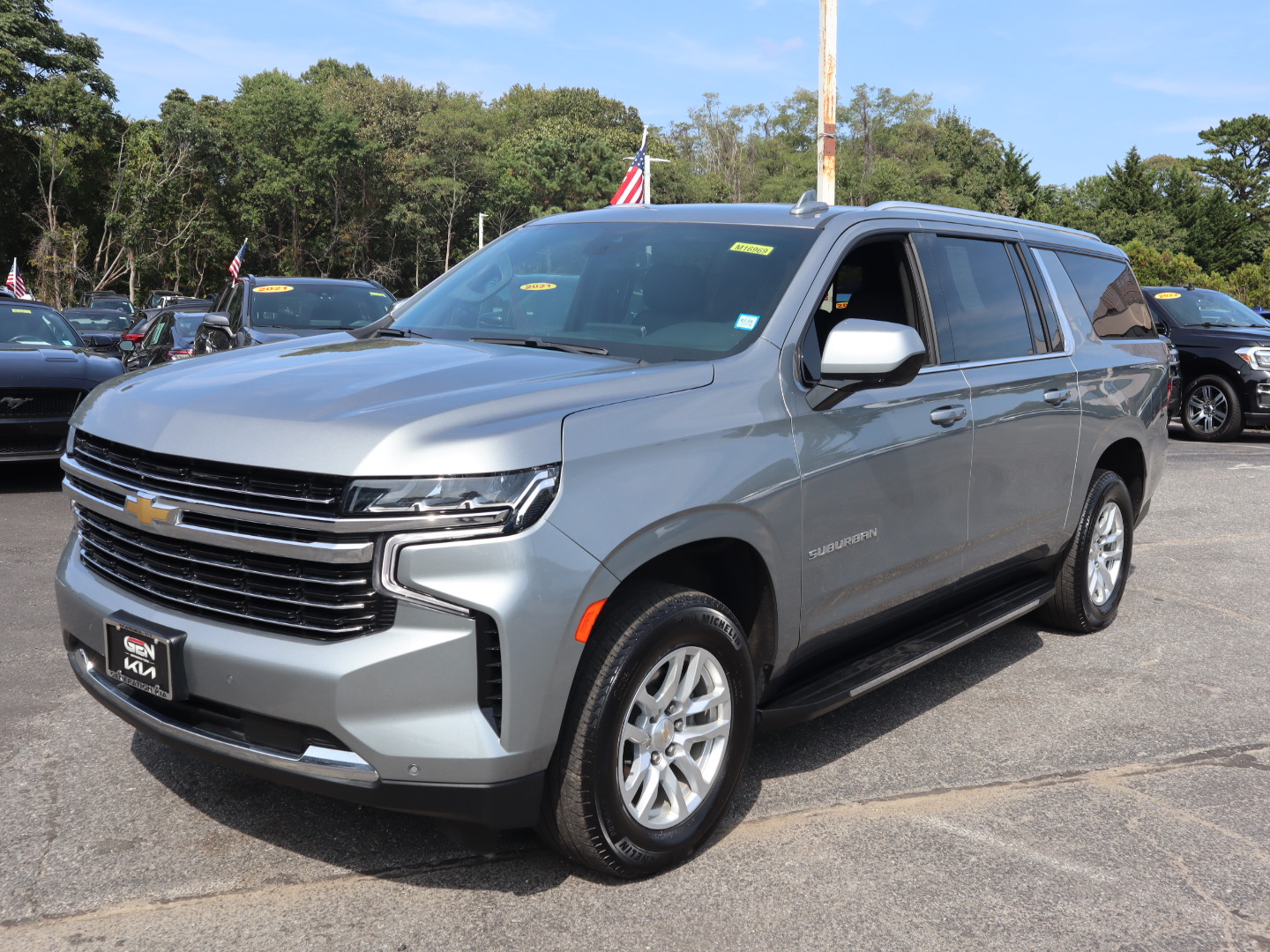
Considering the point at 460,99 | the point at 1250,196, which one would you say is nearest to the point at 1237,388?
the point at 1250,196

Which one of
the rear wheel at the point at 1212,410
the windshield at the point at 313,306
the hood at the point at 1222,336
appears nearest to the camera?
the windshield at the point at 313,306

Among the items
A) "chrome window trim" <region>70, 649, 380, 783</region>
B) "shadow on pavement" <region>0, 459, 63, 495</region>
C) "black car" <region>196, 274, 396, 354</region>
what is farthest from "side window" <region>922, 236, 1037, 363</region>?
"shadow on pavement" <region>0, 459, 63, 495</region>

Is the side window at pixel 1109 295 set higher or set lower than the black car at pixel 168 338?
higher

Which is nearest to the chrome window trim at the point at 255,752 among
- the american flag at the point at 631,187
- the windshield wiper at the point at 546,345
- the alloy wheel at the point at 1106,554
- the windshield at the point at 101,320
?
the windshield wiper at the point at 546,345

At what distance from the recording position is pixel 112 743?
416 centimetres

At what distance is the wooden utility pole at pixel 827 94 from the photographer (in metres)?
13.9

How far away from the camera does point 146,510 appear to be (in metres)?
3.03

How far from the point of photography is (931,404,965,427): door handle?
4.31m

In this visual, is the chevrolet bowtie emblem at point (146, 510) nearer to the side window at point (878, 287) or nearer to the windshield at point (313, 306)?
the side window at point (878, 287)

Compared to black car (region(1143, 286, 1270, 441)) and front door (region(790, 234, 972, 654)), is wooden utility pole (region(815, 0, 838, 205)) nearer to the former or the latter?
black car (region(1143, 286, 1270, 441))

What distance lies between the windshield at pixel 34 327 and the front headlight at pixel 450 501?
8.89 meters

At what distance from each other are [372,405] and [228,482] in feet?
1.32

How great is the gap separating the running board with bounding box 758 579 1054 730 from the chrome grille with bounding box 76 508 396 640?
1457mm

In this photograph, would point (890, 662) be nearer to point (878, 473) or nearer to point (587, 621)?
point (878, 473)
